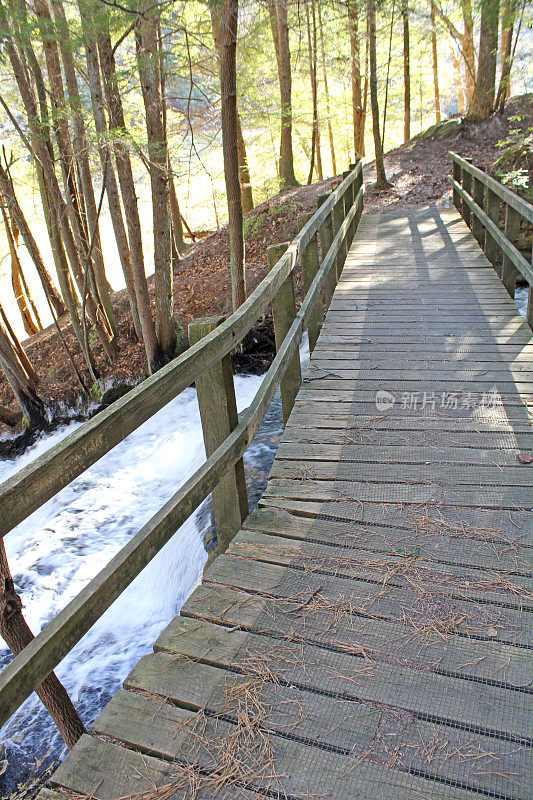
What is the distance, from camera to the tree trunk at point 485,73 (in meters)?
15.7

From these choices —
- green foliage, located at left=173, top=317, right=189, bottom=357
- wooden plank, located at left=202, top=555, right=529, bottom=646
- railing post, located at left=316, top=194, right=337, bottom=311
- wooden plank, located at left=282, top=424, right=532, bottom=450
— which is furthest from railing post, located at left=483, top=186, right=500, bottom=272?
wooden plank, located at left=202, top=555, right=529, bottom=646

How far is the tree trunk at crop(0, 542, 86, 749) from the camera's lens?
3393 mm

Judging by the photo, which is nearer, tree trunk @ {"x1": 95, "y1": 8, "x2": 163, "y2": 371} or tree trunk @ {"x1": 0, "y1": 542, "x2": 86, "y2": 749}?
tree trunk @ {"x1": 0, "y1": 542, "x2": 86, "y2": 749}

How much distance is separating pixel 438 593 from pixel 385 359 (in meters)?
3.19

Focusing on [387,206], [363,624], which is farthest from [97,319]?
[363,624]

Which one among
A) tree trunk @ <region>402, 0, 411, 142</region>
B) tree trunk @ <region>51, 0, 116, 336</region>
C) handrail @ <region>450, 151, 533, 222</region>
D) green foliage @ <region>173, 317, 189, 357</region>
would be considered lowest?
green foliage @ <region>173, 317, 189, 357</region>

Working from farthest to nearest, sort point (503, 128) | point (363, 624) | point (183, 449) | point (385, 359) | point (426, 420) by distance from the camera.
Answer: point (503, 128)
point (183, 449)
point (385, 359)
point (426, 420)
point (363, 624)

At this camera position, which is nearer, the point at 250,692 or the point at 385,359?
the point at 250,692

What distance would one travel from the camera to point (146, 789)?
170cm

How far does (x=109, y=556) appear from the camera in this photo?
22.0 feet

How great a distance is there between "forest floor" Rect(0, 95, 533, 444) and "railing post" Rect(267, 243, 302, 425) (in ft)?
19.2

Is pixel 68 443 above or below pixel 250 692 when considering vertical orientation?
above

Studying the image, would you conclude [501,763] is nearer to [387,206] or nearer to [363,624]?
[363,624]

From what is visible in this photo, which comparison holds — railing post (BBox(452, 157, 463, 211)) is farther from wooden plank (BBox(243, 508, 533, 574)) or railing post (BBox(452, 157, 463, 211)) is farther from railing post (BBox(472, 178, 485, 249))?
wooden plank (BBox(243, 508, 533, 574))
